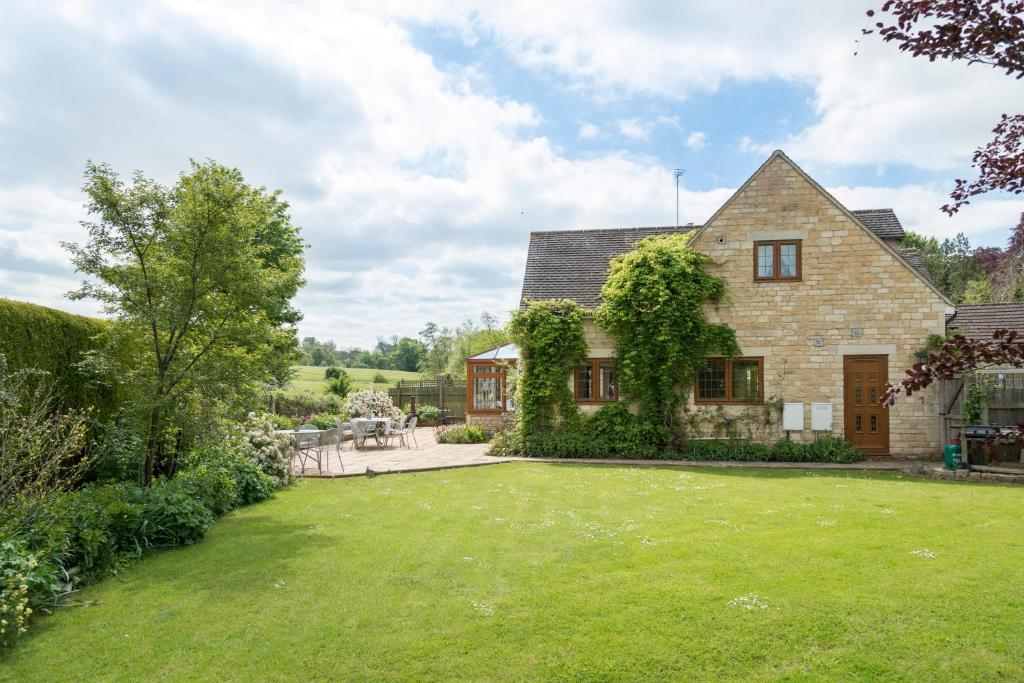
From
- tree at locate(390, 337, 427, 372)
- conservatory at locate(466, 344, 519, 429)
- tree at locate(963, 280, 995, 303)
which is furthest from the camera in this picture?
tree at locate(390, 337, 427, 372)

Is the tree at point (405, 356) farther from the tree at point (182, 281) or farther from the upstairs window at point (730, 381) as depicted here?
the tree at point (182, 281)

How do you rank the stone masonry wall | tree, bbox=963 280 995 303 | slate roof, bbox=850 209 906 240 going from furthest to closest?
1. tree, bbox=963 280 995 303
2. slate roof, bbox=850 209 906 240
3. the stone masonry wall

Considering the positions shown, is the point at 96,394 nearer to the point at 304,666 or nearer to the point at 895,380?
the point at 304,666

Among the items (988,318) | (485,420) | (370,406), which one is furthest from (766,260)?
(370,406)

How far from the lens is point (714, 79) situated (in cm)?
1109

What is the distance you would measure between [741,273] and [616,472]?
658cm

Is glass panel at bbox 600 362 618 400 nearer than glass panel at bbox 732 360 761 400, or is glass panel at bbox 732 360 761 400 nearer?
glass panel at bbox 732 360 761 400

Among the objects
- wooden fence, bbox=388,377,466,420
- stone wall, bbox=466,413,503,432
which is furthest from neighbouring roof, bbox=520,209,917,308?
wooden fence, bbox=388,377,466,420

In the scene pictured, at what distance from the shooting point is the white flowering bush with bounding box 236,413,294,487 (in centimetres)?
1212

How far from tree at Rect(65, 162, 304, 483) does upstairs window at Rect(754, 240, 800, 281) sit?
12.2 metres

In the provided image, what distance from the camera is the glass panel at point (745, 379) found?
53.8 ft

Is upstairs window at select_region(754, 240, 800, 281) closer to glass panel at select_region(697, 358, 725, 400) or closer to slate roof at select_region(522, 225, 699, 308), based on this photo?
glass panel at select_region(697, 358, 725, 400)

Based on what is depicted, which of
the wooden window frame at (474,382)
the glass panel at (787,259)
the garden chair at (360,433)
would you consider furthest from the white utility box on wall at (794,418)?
the garden chair at (360,433)

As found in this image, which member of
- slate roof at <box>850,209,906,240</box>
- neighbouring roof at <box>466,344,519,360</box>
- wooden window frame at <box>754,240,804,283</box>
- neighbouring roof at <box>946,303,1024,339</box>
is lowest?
neighbouring roof at <box>466,344,519,360</box>
